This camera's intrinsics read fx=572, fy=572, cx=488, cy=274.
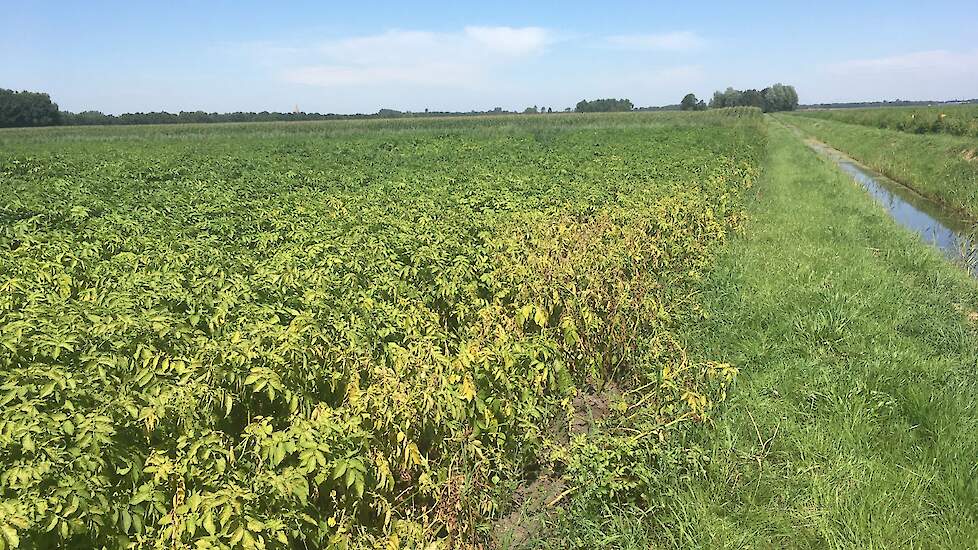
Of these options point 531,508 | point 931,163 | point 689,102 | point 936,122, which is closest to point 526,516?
point 531,508

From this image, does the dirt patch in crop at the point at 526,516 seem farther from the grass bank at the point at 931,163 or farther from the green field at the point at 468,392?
the grass bank at the point at 931,163

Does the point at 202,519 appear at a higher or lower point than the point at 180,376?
lower

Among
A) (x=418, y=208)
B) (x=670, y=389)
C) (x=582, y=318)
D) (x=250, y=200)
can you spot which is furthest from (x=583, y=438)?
(x=250, y=200)

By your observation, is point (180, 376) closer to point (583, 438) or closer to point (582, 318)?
point (583, 438)

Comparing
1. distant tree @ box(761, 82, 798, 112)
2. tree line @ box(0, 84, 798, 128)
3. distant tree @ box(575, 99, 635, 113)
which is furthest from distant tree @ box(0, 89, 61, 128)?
distant tree @ box(761, 82, 798, 112)

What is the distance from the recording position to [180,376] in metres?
3.33

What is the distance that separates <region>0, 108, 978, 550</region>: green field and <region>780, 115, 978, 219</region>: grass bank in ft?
41.3

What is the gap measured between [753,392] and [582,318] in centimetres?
170

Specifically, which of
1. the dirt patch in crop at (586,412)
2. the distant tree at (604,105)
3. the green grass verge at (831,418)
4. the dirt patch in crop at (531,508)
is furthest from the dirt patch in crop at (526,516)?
the distant tree at (604,105)

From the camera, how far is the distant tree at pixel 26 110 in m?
80.7

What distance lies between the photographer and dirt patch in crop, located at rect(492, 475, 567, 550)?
3.78m

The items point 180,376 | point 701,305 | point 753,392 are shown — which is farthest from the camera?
point 701,305

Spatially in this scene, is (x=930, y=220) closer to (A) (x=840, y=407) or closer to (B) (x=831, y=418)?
(A) (x=840, y=407)

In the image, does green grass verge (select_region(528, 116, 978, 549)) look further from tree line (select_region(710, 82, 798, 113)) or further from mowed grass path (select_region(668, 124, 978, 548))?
tree line (select_region(710, 82, 798, 113))
